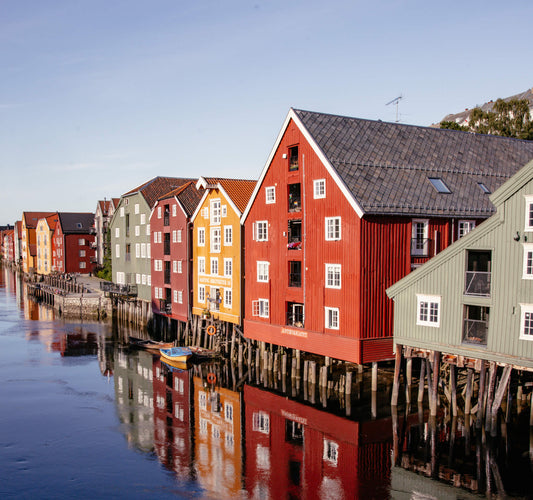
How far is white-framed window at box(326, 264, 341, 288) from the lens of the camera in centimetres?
3417

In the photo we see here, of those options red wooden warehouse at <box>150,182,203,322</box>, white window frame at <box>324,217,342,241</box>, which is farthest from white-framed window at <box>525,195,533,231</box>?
red wooden warehouse at <box>150,182,203,322</box>

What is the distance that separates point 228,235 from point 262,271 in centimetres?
686

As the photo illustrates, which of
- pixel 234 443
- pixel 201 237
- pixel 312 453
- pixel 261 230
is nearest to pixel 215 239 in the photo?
pixel 201 237

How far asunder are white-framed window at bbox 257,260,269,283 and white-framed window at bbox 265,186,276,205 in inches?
173

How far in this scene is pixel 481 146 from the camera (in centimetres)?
4234

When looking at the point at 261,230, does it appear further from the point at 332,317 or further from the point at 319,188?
the point at 332,317

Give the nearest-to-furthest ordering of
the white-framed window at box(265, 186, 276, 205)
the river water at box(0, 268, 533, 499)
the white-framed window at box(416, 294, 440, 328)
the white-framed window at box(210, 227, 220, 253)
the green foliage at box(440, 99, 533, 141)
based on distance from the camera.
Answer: the river water at box(0, 268, 533, 499), the white-framed window at box(416, 294, 440, 328), the white-framed window at box(265, 186, 276, 205), the white-framed window at box(210, 227, 220, 253), the green foliage at box(440, 99, 533, 141)

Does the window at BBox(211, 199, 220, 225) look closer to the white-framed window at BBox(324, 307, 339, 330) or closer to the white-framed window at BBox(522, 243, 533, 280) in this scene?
the white-framed window at BBox(324, 307, 339, 330)

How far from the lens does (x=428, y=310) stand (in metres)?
28.6

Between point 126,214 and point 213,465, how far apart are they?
176ft

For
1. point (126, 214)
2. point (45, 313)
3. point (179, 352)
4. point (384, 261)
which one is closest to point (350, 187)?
point (384, 261)

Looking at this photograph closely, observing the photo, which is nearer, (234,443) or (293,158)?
(234,443)

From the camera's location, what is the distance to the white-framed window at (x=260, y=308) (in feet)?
134

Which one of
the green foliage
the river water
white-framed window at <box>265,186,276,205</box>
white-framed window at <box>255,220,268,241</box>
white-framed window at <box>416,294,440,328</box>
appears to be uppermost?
the green foliage
